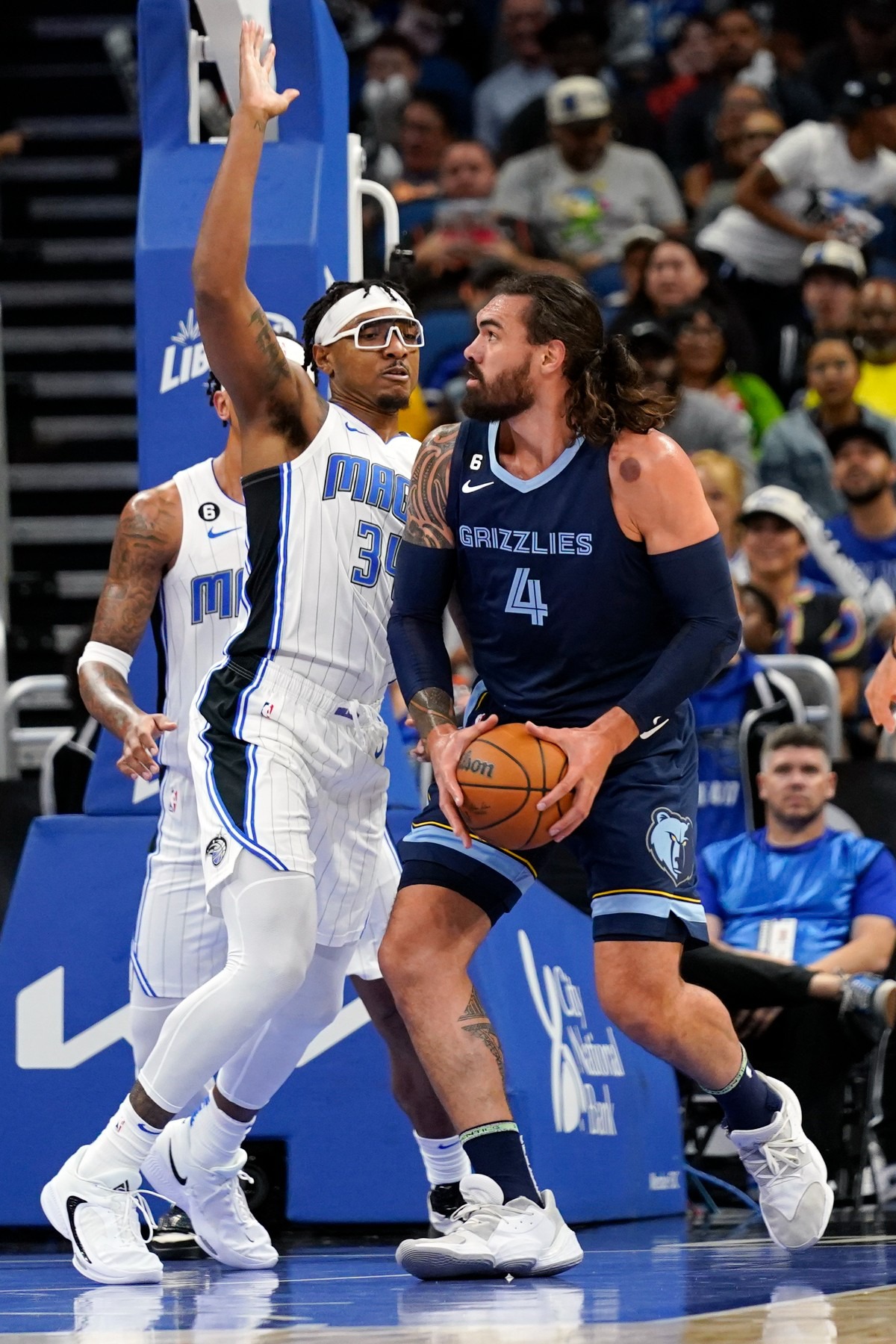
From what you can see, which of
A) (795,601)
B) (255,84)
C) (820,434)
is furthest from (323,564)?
(820,434)

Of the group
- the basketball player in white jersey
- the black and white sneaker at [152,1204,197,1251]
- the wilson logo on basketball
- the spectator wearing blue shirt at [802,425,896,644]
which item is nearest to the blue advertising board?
the black and white sneaker at [152,1204,197,1251]

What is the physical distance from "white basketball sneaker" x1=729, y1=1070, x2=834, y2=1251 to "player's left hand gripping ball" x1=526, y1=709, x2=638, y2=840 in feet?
3.26

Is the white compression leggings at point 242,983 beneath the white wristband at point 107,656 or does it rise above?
beneath

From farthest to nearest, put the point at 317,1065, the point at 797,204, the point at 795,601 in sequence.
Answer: the point at 797,204
the point at 795,601
the point at 317,1065

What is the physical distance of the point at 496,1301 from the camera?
4.36m

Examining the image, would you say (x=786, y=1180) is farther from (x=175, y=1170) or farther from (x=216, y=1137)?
(x=175, y=1170)

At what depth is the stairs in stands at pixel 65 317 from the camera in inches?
487

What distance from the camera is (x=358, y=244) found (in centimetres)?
747

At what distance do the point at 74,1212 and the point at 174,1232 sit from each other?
1124mm

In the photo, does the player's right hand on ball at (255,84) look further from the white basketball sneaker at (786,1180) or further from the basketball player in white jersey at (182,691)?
the white basketball sneaker at (786,1180)

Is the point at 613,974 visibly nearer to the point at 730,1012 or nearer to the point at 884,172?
the point at 730,1012

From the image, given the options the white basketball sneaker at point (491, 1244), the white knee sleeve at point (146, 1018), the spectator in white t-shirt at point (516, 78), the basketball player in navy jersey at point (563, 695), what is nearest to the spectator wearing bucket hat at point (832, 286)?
the spectator in white t-shirt at point (516, 78)

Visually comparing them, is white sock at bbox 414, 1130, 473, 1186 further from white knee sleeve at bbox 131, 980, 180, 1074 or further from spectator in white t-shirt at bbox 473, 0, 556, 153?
spectator in white t-shirt at bbox 473, 0, 556, 153

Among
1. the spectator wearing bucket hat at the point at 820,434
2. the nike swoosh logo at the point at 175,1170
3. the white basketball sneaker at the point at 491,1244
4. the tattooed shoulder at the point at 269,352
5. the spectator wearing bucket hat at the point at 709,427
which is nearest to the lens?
the white basketball sneaker at the point at 491,1244
